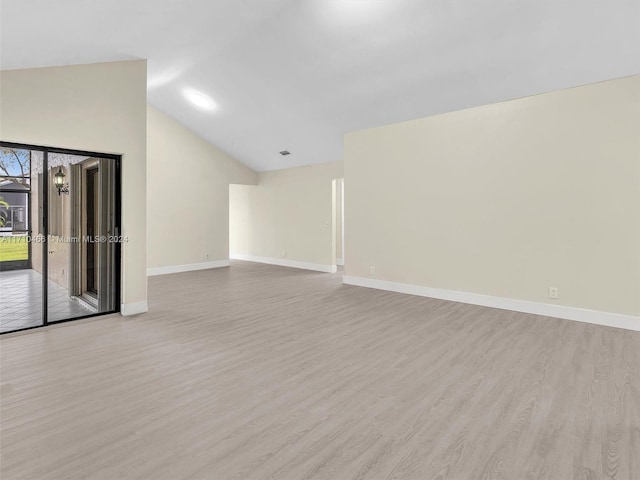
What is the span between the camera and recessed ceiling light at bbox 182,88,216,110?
6666mm

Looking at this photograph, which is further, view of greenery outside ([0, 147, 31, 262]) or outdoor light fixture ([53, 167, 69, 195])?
outdoor light fixture ([53, 167, 69, 195])

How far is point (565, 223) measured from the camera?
4.35 meters

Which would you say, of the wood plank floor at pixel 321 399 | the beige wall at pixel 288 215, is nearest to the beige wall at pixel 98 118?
the wood plank floor at pixel 321 399

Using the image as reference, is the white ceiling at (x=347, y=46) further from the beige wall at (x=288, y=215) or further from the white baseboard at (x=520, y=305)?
the white baseboard at (x=520, y=305)

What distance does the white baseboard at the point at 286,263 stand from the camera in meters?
8.28

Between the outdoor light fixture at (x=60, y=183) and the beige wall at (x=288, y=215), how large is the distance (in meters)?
5.06

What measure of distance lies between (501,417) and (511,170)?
360 centimetres

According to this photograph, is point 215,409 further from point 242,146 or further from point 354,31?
point 242,146

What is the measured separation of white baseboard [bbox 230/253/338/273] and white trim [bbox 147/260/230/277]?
1069 mm

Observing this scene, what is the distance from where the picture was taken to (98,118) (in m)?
4.13

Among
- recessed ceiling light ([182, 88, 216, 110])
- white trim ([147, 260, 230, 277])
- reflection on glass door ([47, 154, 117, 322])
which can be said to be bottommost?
white trim ([147, 260, 230, 277])

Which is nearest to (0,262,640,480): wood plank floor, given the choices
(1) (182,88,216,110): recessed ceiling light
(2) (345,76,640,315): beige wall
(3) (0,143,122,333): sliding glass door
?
(3) (0,143,122,333): sliding glass door

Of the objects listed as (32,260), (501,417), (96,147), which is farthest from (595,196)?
(32,260)

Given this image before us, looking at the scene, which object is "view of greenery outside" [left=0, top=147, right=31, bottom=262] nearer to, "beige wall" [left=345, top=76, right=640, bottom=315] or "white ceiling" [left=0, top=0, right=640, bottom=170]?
"white ceiling" [left=0, top=0, right=640, bottom=170]
